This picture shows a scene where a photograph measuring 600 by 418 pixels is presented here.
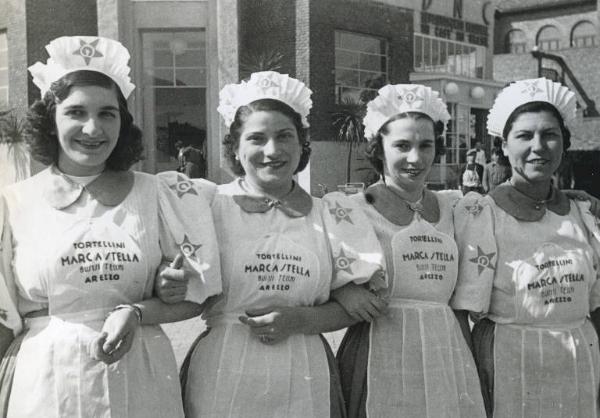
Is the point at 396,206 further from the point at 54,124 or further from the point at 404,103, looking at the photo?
the point at 54,124

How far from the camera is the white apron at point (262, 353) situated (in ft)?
8.75

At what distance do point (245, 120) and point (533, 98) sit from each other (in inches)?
50.4

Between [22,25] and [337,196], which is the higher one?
[22,25]

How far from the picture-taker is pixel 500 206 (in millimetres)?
3191

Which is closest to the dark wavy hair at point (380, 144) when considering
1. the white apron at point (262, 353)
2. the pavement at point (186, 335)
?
the white apron at point (262, 353)

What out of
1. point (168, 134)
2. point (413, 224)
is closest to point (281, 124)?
point (413, 224)

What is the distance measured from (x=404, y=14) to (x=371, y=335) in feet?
57.0

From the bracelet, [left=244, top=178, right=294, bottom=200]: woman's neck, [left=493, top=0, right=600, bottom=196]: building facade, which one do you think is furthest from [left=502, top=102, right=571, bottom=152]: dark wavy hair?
[left=493, top=0, right=600, bottom=196]: building facade

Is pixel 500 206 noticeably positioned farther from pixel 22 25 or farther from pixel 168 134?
pixel 22 25

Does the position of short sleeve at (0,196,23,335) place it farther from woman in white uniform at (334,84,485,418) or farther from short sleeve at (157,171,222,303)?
woman in white uniform at (334,84,485,418)

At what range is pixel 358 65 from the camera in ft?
60.0

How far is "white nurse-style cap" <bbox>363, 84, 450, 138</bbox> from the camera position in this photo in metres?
3.07

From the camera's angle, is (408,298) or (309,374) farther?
(408,298)

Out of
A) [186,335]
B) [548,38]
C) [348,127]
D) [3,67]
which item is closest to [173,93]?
[348,127]
